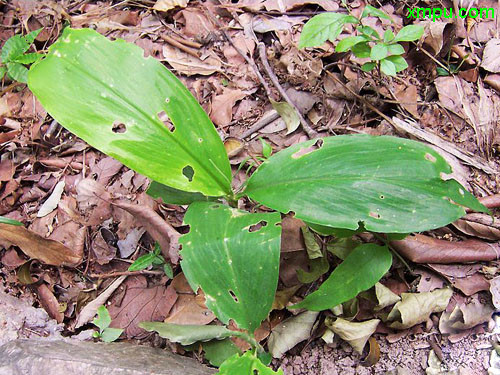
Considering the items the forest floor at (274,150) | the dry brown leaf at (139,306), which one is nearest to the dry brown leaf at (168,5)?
the forest floor at (274,150)

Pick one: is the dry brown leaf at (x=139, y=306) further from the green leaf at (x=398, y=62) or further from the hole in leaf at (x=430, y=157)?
the green leaf at (x=398, y=62)

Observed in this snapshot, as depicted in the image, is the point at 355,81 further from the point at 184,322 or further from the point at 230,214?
the point at 184,322

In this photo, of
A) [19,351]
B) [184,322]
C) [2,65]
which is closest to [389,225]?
[184,322]

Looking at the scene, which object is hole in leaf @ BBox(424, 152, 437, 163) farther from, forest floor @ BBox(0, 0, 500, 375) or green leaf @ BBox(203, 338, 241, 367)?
green leaf @ BBox(203, 338, 241, 367)

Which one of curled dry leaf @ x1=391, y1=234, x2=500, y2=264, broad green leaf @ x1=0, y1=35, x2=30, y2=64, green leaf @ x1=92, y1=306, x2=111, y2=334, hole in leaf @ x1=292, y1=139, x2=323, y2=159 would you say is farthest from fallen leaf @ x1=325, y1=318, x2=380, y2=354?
broad green leaf @ x1=0, y1=35, x2=30, y2=64

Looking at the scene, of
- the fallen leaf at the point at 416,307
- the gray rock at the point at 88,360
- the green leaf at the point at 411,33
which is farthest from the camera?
the green leaf at the point at 411,33
